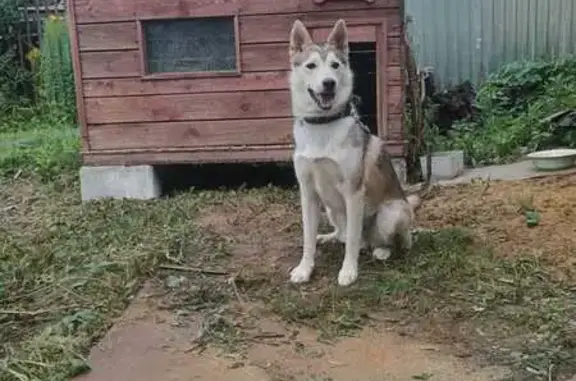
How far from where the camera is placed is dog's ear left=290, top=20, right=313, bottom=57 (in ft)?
12.9

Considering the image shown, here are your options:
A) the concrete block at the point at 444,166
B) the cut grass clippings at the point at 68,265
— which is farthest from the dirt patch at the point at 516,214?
the cut grass clippings at the point at 68,265

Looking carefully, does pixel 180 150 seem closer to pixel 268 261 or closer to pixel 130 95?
pixel 130 95

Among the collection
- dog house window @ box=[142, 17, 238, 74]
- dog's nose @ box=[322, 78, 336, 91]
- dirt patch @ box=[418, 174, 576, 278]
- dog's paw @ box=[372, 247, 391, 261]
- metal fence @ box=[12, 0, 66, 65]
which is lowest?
dog's paw @ box=[372, 247, 391, 261]

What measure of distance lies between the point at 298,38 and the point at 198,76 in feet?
6.74

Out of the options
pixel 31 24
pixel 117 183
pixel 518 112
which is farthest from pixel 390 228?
pixel 31 24

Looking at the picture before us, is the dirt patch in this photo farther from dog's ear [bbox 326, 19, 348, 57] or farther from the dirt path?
dog's ear [bbox 326, 19, 348, 57]

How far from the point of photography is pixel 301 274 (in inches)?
156

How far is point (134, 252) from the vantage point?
4.41m

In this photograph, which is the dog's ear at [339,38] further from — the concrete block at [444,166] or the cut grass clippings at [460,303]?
the concrete block at [444,166]

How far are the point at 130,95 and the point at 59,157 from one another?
62.1 inches

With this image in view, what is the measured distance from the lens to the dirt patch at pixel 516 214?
4160 mm

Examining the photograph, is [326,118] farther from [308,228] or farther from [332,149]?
[308,228]

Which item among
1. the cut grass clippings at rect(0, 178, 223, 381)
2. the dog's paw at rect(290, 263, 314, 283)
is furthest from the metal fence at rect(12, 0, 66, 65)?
the dog's paw at rect(290, 263, 314, 283)

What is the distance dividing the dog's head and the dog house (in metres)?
1.72
